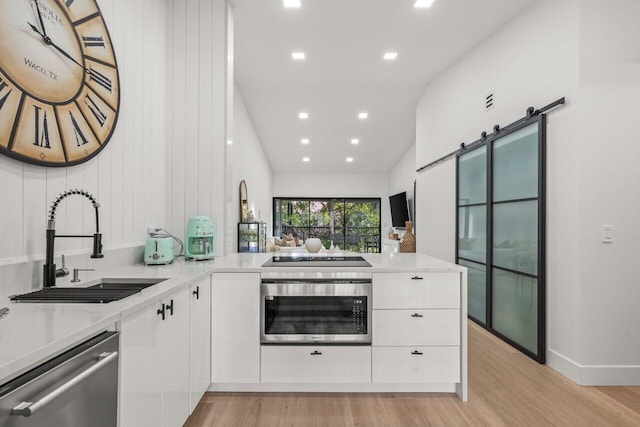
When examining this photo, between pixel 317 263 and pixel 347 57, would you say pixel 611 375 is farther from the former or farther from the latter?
pixel 347 57

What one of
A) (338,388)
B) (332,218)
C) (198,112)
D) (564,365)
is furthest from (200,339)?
(332,218)

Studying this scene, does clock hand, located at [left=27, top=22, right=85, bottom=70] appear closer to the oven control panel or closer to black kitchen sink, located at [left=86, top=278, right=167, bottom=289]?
black kitchen sink, located at [left=86, top=278, right=167, bottom=289]

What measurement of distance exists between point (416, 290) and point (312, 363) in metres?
0.78

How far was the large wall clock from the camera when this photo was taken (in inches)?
51.2

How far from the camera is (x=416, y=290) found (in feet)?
6.77

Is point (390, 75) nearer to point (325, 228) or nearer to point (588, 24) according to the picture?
point (588, 24)

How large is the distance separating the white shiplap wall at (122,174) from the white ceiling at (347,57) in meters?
1.04

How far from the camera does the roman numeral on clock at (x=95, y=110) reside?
5.73ft

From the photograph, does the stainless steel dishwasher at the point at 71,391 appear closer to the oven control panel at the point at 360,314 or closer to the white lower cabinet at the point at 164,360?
the white lower cabinet at the point at 164,360

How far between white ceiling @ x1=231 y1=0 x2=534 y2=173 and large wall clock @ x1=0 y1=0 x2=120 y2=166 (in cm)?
161

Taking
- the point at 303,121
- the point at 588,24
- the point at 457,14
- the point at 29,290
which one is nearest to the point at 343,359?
the point at 29,290

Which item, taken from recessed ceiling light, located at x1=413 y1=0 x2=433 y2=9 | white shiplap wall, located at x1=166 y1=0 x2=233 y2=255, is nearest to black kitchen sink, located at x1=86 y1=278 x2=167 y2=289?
white shiplap wall, located at x1=166 y1=0 x2=233 y2=255

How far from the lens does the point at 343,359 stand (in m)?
Result: 2.07

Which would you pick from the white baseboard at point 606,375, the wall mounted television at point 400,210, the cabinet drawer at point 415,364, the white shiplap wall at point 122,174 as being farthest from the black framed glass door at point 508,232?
the wall mounted television at point 400,210
